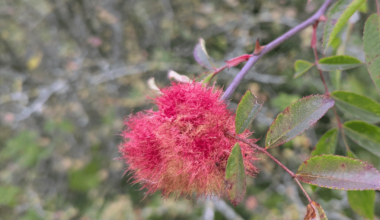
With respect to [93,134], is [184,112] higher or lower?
higher

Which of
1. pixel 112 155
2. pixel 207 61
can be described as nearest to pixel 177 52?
pixel 112 155

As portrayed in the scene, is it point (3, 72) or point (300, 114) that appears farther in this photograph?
point (3, 72)

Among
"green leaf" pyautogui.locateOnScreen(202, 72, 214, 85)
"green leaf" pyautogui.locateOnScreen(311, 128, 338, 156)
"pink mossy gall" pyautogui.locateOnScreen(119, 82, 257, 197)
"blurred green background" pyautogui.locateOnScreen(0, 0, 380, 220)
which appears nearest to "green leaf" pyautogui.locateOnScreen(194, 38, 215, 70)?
"green leaf" pyautogui.locateOnScreen(202, 72, 214, 85)

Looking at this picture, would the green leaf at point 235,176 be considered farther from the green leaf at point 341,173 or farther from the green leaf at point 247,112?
the green leaf at point 341,173

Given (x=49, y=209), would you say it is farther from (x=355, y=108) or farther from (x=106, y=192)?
(x=355, y=108)

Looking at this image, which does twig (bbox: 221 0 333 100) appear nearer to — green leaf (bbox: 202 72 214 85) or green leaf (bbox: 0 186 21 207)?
green leaf (bbox: 202 72 214 85)

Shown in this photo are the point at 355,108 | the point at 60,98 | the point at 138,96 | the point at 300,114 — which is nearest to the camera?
the point at 300,114

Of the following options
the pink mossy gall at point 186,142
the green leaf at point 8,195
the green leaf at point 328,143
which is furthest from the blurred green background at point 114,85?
the pink mossy gall at point 186,142
